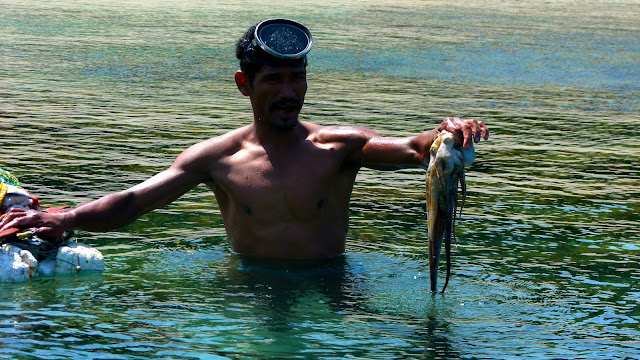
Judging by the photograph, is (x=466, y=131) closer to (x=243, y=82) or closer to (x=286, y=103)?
(x=286, y=103)

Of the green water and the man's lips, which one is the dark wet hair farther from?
the green water

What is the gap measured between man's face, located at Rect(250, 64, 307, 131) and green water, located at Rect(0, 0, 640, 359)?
85 centimetres

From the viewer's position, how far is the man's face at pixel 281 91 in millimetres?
6062

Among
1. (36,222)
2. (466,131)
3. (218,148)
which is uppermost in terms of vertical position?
(466,131)

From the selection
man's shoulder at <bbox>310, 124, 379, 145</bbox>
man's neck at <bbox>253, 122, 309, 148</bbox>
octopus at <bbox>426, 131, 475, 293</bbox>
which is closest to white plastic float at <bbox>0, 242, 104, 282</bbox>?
man's neck at <bbox>253, 122, 309, 148</bbox>

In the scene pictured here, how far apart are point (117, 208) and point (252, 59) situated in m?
1.06

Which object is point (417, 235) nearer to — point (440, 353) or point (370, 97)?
point (440, 353)

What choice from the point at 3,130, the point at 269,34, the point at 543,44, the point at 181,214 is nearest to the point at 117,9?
the point at 543,44

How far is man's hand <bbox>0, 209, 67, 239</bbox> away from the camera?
5.96 metres

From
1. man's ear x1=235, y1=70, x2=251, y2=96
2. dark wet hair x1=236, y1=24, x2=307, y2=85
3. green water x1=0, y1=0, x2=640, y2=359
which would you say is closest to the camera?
Answer: green water x1=0, y1=0, x2=640, y2=359

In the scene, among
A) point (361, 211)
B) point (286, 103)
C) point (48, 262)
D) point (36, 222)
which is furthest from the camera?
point (361, 211)

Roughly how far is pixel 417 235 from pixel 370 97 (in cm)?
652

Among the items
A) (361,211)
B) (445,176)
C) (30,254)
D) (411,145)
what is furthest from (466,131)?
(361,211)

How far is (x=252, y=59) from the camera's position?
6.15 meters
